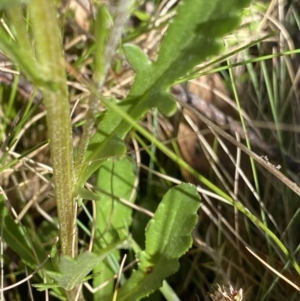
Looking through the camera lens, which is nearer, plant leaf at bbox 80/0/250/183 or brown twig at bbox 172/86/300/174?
plant leaf at bbox 80/0/250/183

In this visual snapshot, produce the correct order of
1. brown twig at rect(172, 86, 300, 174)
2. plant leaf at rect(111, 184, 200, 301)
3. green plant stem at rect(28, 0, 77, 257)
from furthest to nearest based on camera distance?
brown twig at rect(172, 86, 300, 174), plant leaf at rect(111, 184, 200, 301), green plant stem at rect(28, 0, 77, 257)

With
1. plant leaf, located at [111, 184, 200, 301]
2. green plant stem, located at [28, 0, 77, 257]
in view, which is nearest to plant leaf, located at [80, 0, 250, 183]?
green plant stem, located at [28, 0, 77, 257]

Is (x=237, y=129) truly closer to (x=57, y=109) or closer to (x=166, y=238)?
(x=166, y=238)

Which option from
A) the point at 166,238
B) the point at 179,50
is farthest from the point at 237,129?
the point at 179,50

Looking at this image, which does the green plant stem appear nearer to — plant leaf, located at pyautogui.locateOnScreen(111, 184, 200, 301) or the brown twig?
plant leaf, located at pyautogui.locateOnScreen(111, 184, 200, 301)

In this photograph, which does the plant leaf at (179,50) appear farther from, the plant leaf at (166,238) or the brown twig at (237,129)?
the brown twig at (237,129)

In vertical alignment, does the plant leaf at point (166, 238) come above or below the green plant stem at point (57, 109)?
below

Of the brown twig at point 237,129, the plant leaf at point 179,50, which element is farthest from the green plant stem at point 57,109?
the brown twig at point 237,129

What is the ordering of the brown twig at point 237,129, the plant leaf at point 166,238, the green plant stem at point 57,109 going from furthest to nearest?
1. the brown twig at point 237,129
2. the plant leaf at point 166,238
3. the green plant stem at point 57,109

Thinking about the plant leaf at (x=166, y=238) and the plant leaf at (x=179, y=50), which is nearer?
the plant leaf at (x=179, y=50)
